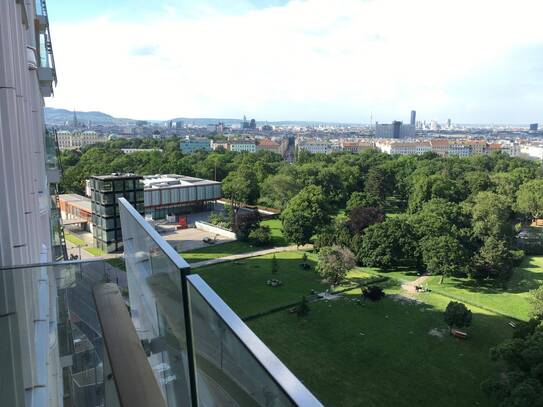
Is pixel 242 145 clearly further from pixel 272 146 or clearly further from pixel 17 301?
pixel 17 301

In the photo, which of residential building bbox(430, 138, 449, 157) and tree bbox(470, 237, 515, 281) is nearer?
tree bbox(470, 237, 515, 281)

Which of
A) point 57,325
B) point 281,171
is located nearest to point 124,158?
point 281,171

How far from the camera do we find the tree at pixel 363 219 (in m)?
25.8

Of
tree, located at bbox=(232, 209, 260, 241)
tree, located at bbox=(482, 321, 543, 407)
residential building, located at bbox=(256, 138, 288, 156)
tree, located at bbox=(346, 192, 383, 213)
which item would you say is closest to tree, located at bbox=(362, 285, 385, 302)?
tree, located at bbox=(482, 321, 543, 407)

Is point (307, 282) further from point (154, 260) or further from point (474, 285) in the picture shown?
point (154, 260)

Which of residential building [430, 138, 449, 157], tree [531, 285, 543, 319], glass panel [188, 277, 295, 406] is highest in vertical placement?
glass panel [188, 277, 295, 406]

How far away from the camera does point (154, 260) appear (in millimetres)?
2477

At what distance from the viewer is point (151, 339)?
2.74 meters

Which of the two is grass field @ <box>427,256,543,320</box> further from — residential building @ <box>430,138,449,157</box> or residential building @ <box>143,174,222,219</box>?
residential building @ <box>430,138,449,157</box>

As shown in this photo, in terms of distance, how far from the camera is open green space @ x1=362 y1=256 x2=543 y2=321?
19.0 m

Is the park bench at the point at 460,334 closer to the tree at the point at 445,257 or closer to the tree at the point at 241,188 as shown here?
the tree at the point at 445,257

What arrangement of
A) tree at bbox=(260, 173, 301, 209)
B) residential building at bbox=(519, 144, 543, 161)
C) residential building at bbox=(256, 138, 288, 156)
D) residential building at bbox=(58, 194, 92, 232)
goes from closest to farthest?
A: 1. residential building at bbox=(58, 194, 92, 232)
2. tree at bbox=(260, 173, 301, 209)
3. residential building at bbox=(519, 144, 543, 161)
4. residential building at bbox=(256, 138, 288, 156)

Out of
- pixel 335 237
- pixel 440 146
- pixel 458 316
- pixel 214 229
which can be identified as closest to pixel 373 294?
pixel 458 316

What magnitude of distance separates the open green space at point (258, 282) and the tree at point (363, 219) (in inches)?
134
